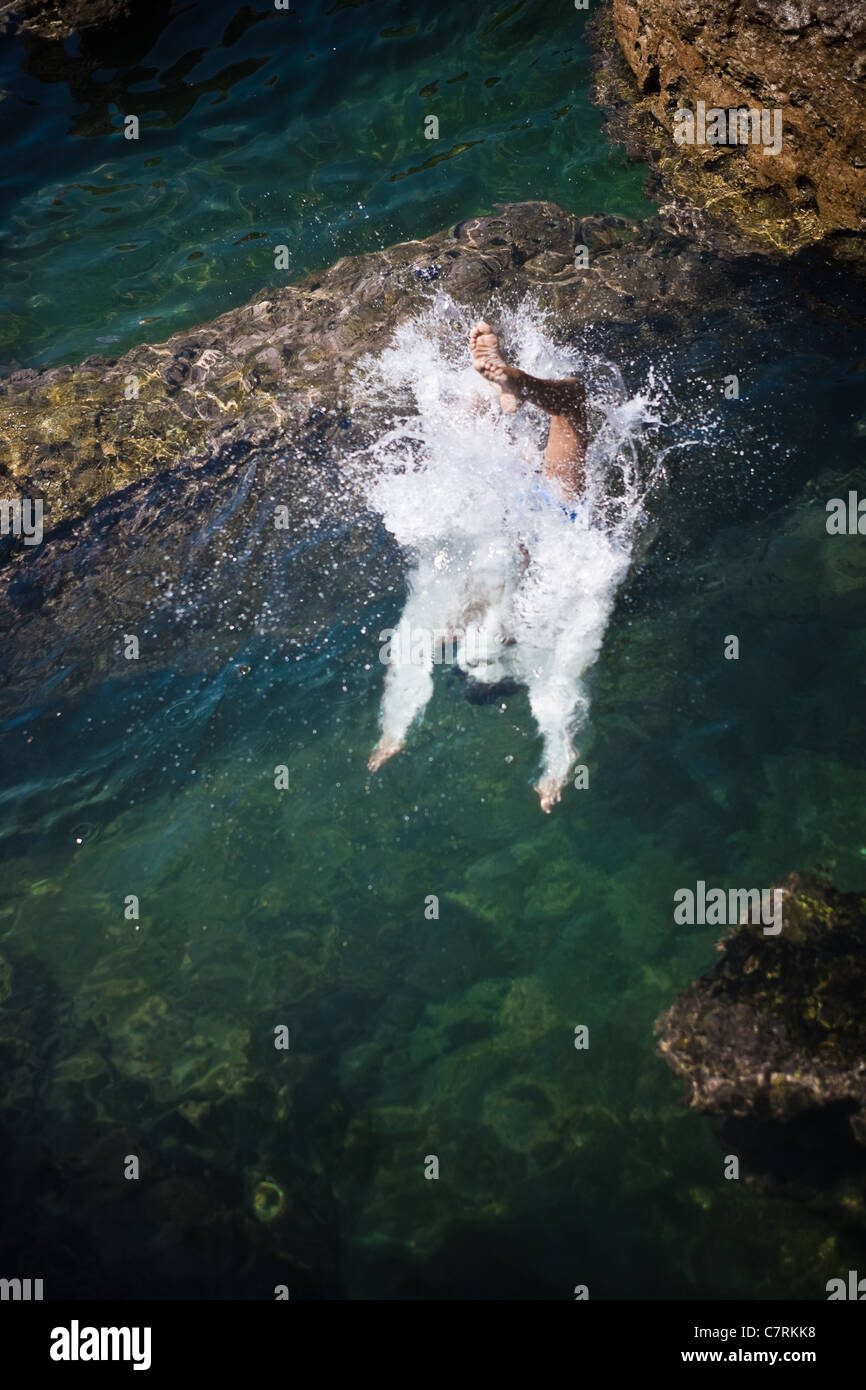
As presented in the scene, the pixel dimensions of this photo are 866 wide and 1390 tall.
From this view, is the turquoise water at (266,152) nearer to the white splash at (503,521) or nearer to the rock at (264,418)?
the rock at (264,418)

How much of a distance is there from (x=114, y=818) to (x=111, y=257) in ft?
19.0

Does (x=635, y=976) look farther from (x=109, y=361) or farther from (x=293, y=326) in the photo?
(x=109, y=361)

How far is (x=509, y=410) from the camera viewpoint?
4.91 meters

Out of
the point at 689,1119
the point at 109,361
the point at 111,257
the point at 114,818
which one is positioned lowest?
the point at 689,1119

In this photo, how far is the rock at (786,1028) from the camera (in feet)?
12.2

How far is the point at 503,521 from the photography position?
5.21 meters

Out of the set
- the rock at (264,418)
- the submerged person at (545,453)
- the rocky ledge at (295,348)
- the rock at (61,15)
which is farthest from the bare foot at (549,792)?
the rock at (61,15)

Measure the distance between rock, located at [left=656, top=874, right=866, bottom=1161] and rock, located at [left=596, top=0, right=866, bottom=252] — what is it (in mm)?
5521

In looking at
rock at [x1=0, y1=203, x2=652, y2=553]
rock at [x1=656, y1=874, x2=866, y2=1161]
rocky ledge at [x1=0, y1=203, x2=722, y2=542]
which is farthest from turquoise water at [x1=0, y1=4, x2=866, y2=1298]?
rock at [x1=0, y1=203, x2=652, y2=553]

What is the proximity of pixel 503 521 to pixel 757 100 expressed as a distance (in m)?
4.43

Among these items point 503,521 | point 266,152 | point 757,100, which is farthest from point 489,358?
point 266,152

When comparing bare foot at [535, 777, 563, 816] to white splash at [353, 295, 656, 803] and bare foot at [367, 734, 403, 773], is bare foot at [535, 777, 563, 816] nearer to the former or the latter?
white splash at [353, 295, 656, 803]
